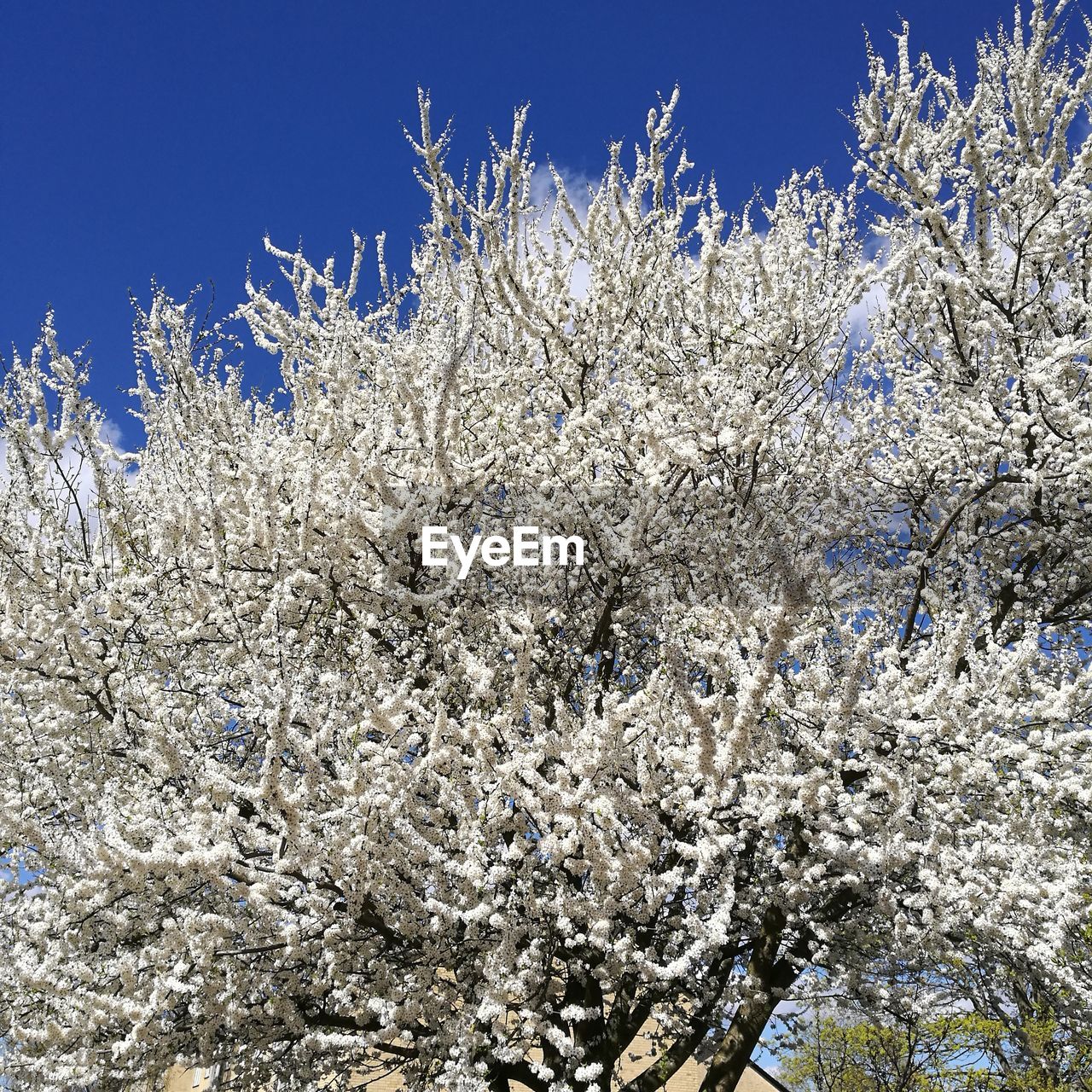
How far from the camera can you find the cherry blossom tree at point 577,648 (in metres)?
4.92

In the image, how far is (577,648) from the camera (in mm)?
7234

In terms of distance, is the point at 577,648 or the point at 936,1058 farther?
the point at 936,1058

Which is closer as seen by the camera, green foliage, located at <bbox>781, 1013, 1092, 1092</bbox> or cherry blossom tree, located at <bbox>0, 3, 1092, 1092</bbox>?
cherry blossom tree, located at <bbox>0, 3, 1092, 1092</bbox>

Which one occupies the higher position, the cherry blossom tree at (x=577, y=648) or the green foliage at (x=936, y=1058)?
the cherry blossom tree at (x=577, y=648)

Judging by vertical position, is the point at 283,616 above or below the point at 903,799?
above

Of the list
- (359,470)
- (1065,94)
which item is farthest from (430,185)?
(1065,94)

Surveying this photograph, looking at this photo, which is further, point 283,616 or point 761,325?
point 761,325

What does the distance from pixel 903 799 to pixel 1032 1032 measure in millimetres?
5708

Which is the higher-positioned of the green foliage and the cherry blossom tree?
the cherry blossom tree

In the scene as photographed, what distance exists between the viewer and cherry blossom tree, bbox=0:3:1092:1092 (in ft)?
16.1

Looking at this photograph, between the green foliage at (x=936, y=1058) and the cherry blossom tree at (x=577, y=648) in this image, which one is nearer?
the cherry blossom tree at (x=577, y=648)

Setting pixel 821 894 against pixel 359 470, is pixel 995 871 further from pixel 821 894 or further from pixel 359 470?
pixel 359 470

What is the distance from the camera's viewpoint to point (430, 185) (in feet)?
25.1

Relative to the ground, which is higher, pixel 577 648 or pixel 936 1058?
pixel 577 648
